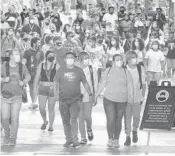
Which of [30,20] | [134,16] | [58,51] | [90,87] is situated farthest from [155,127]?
[134,16]

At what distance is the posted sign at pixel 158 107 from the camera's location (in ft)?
51.2

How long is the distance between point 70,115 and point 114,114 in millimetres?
776

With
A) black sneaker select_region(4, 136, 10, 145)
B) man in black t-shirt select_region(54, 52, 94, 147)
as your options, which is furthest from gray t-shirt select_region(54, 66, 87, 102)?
black sneaker select_region(4, 136, 10, 145)

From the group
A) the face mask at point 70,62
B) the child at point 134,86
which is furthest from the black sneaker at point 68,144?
the face mask at point 70,62

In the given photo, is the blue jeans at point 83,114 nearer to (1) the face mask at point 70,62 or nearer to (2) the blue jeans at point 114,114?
(2) the blue jeans at point 114,114

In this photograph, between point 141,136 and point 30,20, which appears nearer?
point 141,136

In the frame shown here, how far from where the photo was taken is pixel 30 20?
30016 mm

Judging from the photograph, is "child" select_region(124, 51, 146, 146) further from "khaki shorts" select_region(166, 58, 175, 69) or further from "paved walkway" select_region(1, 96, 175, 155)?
"khaki shorts" select_region(166, 58, 175, 69)

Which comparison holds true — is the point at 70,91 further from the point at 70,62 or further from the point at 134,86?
the point at 134,86

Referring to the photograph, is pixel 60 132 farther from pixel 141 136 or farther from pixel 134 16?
pixel 134 16

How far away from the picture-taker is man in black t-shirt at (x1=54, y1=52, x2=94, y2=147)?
13844mm

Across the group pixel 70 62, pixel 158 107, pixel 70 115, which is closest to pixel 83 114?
pixel 70 115

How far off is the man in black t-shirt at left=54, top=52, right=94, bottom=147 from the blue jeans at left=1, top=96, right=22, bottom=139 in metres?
0.71

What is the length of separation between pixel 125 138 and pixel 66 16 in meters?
20.8
